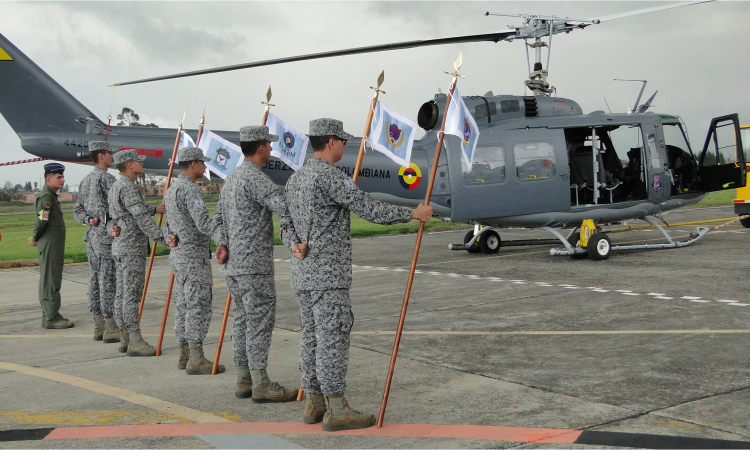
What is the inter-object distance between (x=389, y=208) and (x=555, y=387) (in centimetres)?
191

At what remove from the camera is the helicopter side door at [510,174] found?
A: 41.1 feet

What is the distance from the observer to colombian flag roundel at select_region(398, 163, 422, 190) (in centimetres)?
1322

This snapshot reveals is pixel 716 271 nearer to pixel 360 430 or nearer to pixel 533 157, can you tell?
pixel 533 157

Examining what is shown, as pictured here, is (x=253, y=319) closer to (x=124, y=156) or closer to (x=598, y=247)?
(x=124, y=156)

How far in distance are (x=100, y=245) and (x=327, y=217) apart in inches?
162

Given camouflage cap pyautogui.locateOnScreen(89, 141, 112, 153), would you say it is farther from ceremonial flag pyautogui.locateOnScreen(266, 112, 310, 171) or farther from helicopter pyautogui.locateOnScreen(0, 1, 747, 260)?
helicopter pyautogui.locateOnScreen(0, 1, 747, 260)

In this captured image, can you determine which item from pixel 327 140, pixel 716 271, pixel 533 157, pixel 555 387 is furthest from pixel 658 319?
pixel 533 157

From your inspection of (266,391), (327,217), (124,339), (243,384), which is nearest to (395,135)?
(327,217)

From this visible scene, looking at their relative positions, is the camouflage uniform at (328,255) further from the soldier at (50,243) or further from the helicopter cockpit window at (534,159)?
the helicopter cockpit window at (534,159)

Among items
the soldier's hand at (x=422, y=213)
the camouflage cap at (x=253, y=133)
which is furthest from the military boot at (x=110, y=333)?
the soldier's hand at (x=422, y=213)

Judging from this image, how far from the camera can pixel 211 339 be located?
24.0 feet

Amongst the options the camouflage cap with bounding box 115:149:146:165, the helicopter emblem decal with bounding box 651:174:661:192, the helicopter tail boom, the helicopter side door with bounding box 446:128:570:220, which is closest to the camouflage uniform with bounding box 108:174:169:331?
the camouflage cap with bounding box 115:149:146:165

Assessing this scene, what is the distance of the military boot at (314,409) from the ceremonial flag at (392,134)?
1.78 meters

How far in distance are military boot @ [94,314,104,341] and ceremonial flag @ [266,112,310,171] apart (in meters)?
3.20
